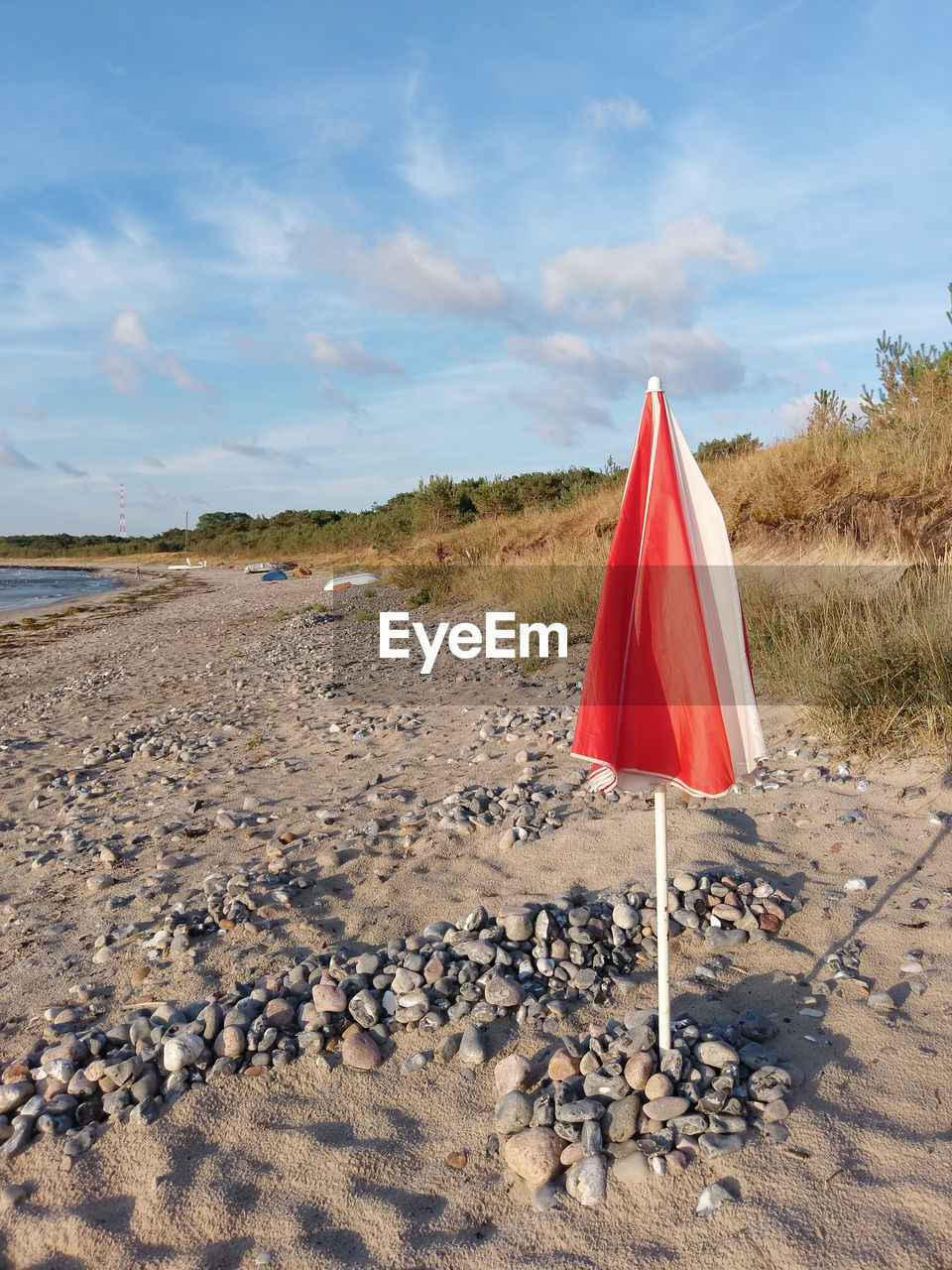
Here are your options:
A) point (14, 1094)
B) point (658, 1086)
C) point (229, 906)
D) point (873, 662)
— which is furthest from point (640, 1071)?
point (873, 662)

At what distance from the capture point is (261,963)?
362 centimetres

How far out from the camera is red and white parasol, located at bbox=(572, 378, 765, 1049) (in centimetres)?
236

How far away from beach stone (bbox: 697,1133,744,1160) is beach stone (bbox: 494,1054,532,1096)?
603mm

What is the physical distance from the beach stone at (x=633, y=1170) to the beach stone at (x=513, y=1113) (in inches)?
12.7

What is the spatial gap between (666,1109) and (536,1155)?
42cm

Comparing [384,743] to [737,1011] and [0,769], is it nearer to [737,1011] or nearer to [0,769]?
[0,769]

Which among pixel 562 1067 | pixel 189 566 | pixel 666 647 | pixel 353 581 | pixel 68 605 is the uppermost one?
pixel 666 647

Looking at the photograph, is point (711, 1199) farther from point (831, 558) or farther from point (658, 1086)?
point (831, 558)

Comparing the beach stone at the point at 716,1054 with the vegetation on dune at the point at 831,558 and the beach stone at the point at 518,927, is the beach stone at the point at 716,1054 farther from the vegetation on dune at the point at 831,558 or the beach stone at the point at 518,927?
the vegetation on dune at the point at 831,558

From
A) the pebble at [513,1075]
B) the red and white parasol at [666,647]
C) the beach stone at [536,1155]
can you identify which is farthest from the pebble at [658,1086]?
the red and white parasol at [666,647]

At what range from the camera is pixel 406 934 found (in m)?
3.80

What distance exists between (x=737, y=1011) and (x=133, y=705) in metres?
8.89

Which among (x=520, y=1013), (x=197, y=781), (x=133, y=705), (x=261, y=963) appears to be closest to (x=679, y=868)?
(x=520, y=1013)

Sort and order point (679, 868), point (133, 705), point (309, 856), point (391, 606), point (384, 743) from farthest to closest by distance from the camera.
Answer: point (391, 606) < point (133, 705) < point (384, 743) < point (309, 856) < point (679, 868)
